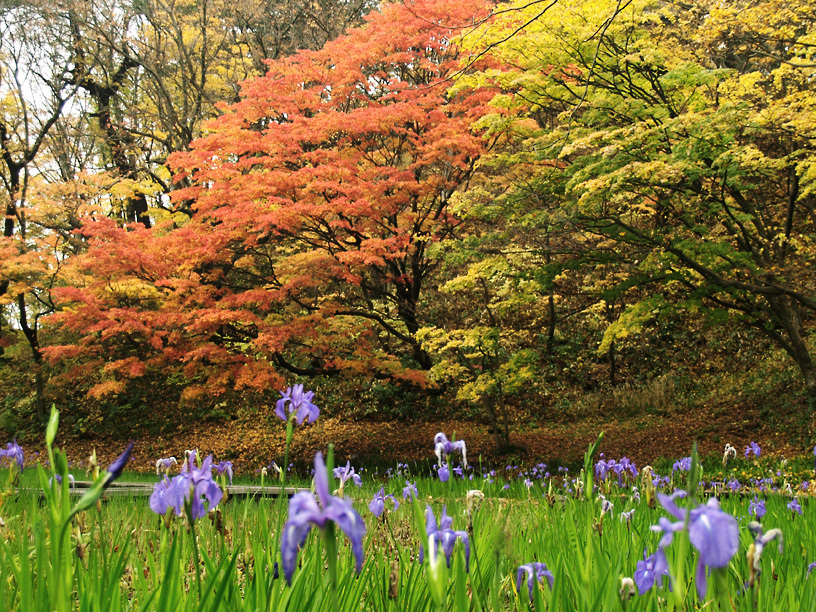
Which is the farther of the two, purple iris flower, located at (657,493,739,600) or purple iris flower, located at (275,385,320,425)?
purple iris flower, located at (275,385,320,425)

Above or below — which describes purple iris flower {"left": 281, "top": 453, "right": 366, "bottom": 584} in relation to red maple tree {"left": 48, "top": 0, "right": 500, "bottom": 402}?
below

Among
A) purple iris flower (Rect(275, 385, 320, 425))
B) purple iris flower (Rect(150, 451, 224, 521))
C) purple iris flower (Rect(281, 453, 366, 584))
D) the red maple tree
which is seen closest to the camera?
purple iris flower (Rect(281, 453, 366, 584))

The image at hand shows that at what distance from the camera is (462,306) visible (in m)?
13.6

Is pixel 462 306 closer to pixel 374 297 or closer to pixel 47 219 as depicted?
pixel 374 297

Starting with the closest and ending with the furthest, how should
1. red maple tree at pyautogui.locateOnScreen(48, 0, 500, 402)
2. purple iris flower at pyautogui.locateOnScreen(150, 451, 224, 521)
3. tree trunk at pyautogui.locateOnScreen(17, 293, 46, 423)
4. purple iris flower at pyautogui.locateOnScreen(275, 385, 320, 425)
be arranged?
purple iris flower at pyautogui.locateOnScreen(150, 451, 224, 521)
purple iris flower at pyautogui.locateOnScreen(275, 385, 320, 425)
red maple tree at pyautogui.locateOnScreen(48, 0, 500, 402)
tree trunk at pyautogui.locateOnScreen(17, 293, 46, 423)

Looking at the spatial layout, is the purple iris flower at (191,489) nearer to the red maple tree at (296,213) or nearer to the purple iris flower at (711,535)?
the purple iris flower at (711,535)

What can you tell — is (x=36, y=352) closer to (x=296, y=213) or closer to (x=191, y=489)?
(x=296, y=213)

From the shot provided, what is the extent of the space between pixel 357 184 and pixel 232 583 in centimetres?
664

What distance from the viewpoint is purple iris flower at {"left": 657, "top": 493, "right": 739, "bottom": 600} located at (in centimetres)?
53

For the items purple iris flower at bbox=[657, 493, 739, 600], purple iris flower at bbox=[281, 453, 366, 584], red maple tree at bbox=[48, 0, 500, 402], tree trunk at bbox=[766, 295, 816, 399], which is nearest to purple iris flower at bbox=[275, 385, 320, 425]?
purple iris flower at bbox=[281, 453, 366, 584]

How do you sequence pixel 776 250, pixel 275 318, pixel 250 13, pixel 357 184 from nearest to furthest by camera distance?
pixel 357 184
pixel 275 318
pixel 776 250
pixel 250 13

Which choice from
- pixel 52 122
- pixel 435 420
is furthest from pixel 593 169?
pixel 52 122

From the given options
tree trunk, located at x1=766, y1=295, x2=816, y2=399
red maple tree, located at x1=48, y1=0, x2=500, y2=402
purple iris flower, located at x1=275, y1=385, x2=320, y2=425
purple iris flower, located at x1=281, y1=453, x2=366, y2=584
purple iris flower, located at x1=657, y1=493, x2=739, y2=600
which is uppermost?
red maple tree, located at x1=48, y1=0, x2=500, y2=402

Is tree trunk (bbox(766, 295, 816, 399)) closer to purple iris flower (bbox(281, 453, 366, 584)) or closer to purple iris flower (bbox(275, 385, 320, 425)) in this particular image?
purple iris flower (bbox(275, 385, 320, 425))
